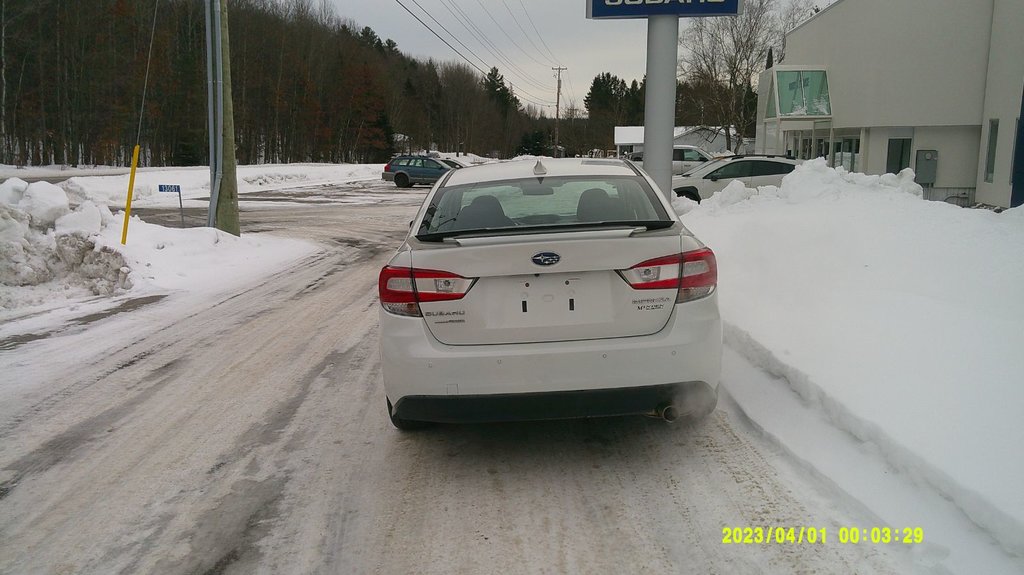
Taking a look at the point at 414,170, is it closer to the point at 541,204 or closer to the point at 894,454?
the point at 541,204

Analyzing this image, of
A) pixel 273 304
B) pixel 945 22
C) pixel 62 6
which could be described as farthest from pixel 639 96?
pixel 273 304

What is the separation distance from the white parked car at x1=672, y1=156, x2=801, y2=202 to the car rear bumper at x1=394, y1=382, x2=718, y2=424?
16032 mm

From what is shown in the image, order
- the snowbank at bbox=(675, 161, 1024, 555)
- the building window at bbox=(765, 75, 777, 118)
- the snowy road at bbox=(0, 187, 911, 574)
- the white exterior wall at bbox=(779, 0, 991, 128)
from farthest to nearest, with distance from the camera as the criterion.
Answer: the building window at bbox=(765, 75, 777, 118)
the white exterior wall at bbox=(779, 0, 991, 128)
the snowbank at bbox=(675, 161, 1024, 555)
the snowy road at bbox=(0, 187, 911, 574)

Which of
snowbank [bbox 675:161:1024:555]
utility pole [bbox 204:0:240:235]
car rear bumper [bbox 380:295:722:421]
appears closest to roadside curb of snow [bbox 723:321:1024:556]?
snowbank [bbox 675:161:1024:555]

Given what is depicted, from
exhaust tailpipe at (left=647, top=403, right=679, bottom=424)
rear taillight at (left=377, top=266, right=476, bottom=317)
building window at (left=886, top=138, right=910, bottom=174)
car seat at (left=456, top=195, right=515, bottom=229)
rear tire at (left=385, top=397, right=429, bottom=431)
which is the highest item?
building window at (left=886, top=138, right=910, bottom=174)

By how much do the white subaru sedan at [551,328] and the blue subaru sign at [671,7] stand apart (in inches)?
333

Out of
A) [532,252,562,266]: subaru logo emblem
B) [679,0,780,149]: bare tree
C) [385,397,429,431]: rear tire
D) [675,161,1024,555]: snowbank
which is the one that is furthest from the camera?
[679,0,780,149]: bare tree

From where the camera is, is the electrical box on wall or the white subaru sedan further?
the electrical box on wall

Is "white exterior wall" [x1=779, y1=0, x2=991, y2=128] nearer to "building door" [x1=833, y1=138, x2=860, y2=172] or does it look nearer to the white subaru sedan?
"building door" [x1=833, y1=138, x2=860, y2=172]

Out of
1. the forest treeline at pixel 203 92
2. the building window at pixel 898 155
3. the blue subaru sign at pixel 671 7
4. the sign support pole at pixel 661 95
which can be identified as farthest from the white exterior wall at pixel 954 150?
the forest treeline at pixel 203 92

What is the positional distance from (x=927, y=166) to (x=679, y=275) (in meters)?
23.8

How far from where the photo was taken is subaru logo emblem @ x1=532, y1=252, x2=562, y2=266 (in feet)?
12.3

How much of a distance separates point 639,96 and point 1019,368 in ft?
419

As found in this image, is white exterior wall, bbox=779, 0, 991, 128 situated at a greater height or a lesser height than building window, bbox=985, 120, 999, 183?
greater
